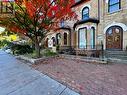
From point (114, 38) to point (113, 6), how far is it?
3.07m

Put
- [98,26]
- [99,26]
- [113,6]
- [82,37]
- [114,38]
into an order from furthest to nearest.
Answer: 1. [82,37]
2. [98,26]
3. [99,26]
4. [113,6]
5. [114,38]

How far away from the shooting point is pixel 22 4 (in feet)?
53.6

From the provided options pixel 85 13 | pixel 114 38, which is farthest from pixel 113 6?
pixel 85 13

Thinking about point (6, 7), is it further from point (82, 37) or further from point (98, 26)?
point (98, 26)

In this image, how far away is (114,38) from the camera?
677 inches

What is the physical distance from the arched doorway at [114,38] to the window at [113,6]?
1.69 meters

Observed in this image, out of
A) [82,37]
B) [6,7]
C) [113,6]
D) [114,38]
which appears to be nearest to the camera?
[6,7]

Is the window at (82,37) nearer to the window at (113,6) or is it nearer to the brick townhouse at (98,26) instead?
the brick townhouse at (98,26)

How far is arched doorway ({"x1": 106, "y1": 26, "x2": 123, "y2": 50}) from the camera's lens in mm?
16641

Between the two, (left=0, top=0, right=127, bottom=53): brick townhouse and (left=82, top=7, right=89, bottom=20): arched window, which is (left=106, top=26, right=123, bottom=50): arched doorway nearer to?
(left=0, top=0, right=127, bottom=53): brick townhouse

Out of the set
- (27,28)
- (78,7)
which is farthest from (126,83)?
(78,7)

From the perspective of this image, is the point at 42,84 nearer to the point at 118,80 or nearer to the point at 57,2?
the point at 118,80

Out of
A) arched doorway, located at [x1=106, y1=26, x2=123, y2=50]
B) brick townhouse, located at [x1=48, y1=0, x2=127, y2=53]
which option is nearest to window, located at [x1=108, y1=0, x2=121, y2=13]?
brick townhouse, located at [x1=48, y1=0, x2=127, y2=53]

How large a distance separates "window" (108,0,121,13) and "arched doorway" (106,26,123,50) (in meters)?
1.69
